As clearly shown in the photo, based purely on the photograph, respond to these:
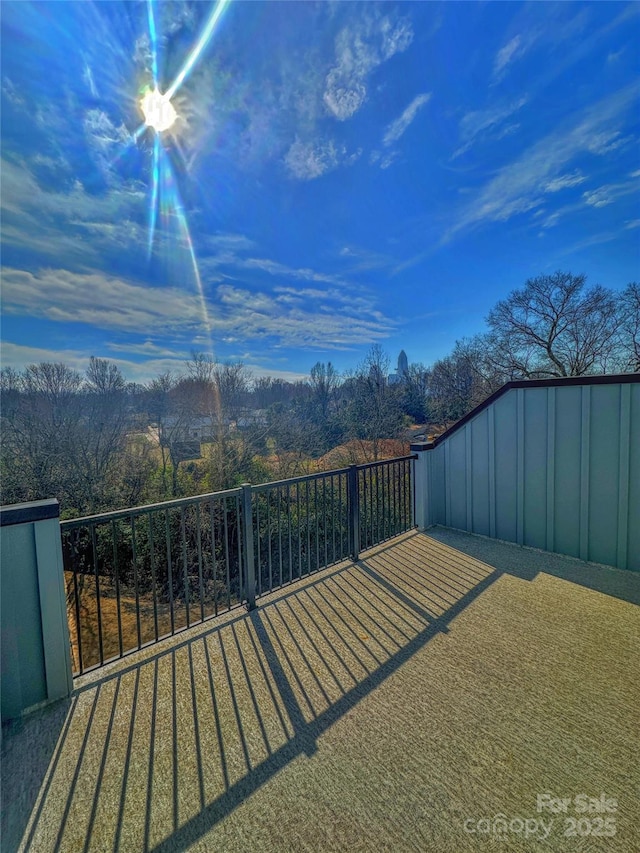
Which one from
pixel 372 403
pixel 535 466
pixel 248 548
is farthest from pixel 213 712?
pixel 372 403

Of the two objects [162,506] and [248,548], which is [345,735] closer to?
[248,548]

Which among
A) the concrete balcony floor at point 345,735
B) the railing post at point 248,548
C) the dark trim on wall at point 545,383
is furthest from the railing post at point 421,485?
the railing post at point 248,548

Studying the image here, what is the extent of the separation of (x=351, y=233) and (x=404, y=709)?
23.7ft

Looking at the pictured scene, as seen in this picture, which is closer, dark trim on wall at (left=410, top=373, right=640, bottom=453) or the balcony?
the balcony

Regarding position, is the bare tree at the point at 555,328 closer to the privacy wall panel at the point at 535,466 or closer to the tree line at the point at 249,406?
the tree line at the point at 249,406

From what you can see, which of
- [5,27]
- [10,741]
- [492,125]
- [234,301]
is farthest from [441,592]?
[234,301]

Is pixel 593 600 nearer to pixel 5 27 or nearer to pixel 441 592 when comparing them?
pixel 441 592

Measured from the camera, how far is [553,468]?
321 cm

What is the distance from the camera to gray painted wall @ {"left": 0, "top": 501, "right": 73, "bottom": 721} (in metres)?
1.56

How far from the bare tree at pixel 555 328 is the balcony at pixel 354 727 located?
13.3m

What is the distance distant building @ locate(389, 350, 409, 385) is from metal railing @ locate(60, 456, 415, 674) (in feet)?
32.6

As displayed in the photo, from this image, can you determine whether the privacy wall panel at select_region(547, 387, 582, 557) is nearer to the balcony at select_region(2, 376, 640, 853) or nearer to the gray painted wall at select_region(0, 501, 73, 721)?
the balcony at select_region(2, 376, 640, 853)

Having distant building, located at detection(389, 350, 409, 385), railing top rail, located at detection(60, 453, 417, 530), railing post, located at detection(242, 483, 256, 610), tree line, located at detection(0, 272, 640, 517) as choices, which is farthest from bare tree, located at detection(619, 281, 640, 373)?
railing post, located at detection(242, 483, 256, 610)

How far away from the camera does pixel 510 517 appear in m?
3.51
